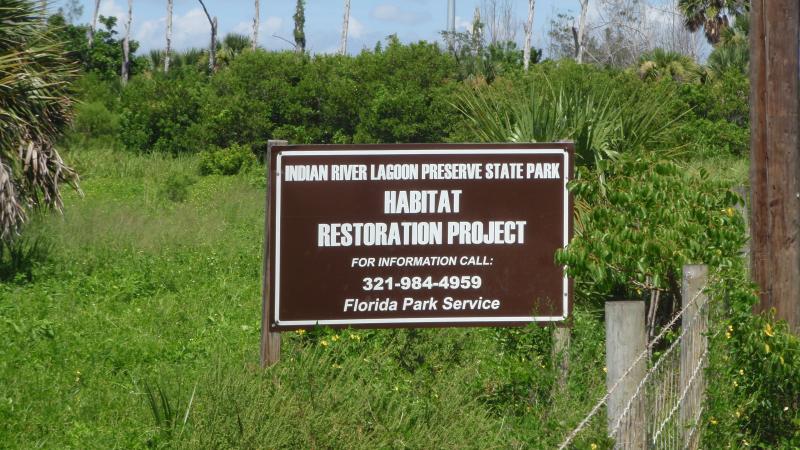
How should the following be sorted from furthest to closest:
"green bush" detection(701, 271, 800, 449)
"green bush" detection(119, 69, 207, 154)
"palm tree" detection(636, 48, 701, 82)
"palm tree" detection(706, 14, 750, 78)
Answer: "palm tree" detection(636, 48, 701, 82) → "palm tree" detection(706, 14, 750, 78) → "green bush" detection(119, 69, 207, 154) → "green bush" detection(701, 271, 800, 449)

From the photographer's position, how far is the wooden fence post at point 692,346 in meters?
5.70

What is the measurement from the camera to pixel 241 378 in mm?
6363

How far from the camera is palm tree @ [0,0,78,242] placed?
1258 cm

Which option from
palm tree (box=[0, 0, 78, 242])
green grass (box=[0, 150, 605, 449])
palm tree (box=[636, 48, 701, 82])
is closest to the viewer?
green grass (box=[0, 150, 605, 449])

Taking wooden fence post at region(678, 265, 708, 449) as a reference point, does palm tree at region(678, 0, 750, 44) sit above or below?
above

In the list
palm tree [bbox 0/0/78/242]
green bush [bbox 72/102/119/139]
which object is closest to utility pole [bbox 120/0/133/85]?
green bush [bbox 72/102/119/139]

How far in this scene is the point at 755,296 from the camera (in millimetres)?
6520

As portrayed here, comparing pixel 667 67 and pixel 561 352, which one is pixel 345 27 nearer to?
pixel 667 67

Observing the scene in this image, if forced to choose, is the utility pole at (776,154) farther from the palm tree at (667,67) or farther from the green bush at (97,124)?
the green bush at (97,124)

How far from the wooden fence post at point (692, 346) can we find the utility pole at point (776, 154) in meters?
1.02

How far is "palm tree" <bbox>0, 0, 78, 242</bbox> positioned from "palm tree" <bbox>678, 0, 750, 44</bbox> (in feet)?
125

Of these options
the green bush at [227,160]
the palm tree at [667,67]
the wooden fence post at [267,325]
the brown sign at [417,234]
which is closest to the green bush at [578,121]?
the brown sign at [417,234]

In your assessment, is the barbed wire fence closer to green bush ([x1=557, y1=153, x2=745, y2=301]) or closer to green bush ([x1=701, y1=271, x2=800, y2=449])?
green bush ([x1=701, y1=271, x2=800, y2=449])

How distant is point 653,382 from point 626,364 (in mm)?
608
